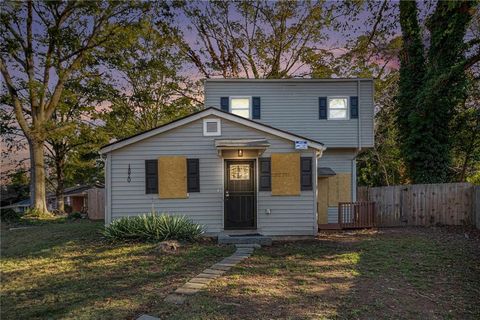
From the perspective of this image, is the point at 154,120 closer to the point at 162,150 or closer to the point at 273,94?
the point at 273,94

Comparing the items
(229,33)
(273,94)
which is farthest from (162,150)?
(229,33)

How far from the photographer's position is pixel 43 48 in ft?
61.1

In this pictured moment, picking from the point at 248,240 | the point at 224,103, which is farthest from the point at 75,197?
the point at 248,240

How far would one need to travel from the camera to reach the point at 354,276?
6184 millimetres

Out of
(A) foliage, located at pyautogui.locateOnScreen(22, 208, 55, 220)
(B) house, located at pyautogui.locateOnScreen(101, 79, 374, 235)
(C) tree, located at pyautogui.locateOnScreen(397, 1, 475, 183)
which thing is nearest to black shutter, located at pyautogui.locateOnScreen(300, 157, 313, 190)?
(B) house, located at pyautogui.locateOnScreen(101, 79, 374, 235)

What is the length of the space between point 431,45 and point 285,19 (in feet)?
35.6

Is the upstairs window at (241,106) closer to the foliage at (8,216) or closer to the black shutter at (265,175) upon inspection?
the black shutter at (265,175)

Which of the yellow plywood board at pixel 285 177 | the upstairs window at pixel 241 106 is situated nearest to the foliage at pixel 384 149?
the upstairs window at pixel 241 106

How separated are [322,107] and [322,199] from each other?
386 cm

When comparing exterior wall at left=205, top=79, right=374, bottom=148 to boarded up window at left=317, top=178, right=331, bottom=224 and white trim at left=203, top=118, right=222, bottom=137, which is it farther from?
white trim at left=203, top=118, right=222, bottom=137

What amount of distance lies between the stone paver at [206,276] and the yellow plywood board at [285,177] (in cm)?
244

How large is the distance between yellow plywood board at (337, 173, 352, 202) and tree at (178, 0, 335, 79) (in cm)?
1125

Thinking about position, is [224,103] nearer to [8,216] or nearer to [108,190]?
[108,190]

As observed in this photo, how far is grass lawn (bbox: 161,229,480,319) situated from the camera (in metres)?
4.55
